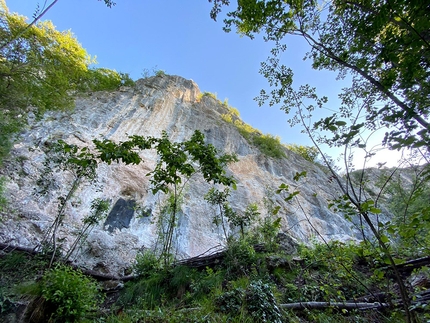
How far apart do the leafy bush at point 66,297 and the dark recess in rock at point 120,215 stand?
4861 millimetres

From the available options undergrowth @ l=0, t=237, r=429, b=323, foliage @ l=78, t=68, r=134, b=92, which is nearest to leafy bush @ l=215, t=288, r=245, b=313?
undergrowth @ l=0, t=237, r=429, b=323

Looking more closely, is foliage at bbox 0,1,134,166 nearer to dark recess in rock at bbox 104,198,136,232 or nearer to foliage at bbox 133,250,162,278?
dark recess in rock at bbox 104,198,136,232

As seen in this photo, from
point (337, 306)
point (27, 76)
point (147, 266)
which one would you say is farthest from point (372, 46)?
point (27, 76)

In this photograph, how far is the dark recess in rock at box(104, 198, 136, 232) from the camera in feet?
25.4

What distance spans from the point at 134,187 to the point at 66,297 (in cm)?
664

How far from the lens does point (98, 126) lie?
37.4 feet

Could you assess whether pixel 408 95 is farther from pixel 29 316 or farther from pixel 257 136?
pixel 257 136

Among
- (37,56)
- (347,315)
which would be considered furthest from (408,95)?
(37,56)

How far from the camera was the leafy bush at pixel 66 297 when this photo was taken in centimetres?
282

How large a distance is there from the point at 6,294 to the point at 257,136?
58.2 feet

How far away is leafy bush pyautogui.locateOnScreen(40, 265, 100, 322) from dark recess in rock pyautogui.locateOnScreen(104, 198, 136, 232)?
4861mm

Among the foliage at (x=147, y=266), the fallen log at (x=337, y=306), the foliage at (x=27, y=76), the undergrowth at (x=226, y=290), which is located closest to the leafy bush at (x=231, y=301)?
the undergrowth at (x=226, y=290)

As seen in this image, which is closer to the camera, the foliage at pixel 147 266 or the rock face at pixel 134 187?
the foliage at pixel 147 266

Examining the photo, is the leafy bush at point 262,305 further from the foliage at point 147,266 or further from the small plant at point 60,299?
the foliage at point 147,266
